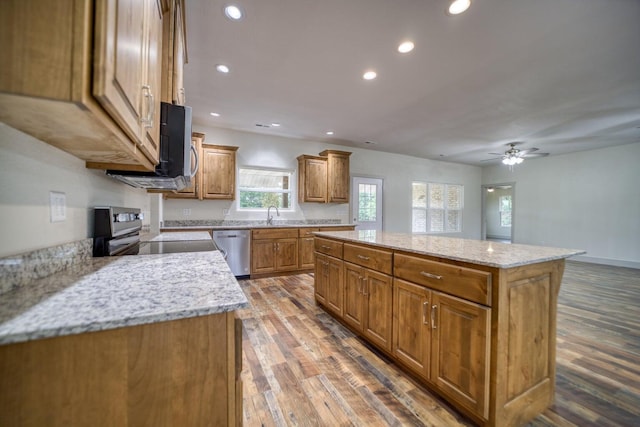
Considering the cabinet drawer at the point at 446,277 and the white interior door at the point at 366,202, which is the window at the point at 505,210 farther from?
the cabinet drawer at the point at 446,277

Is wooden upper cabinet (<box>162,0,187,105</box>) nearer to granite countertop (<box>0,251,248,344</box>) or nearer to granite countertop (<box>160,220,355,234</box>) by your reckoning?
granite countertop (<box>0,251,248,344</box>)

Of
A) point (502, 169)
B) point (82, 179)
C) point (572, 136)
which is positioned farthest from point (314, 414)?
point (502, 169)

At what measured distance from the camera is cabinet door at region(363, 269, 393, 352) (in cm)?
192

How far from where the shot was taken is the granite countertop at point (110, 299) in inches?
21.6

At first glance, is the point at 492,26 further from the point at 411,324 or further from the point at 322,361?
the point at 322,361

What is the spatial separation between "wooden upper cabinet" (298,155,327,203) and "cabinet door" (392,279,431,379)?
3429 mm

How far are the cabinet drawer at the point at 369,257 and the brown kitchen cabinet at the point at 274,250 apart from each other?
220cm

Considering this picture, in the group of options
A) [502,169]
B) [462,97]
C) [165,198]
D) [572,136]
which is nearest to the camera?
[462,97]

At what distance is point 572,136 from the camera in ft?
15.7

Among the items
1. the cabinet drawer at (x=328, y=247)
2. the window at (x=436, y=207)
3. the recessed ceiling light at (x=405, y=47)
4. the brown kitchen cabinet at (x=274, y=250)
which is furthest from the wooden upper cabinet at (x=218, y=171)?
the window at (x=436, y=207)

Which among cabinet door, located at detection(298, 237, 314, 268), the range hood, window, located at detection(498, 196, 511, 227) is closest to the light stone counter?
the range hood

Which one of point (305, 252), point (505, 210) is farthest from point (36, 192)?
point (505, 210)

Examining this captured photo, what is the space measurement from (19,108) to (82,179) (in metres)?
0.77

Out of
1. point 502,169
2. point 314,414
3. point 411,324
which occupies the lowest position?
point 314,414
